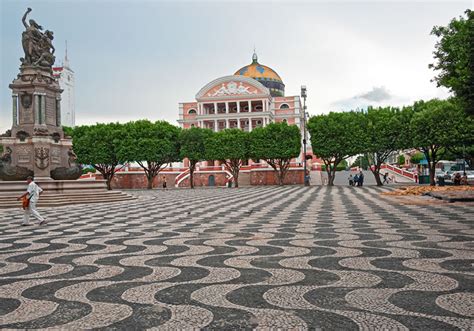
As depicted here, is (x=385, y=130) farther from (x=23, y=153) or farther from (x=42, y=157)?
(x=23, y=153)

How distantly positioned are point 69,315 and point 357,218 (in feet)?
34.3

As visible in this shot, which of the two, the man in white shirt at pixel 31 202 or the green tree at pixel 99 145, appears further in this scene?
the green tree at pixel 99 145

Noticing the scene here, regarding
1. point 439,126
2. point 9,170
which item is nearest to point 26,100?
point 9,170

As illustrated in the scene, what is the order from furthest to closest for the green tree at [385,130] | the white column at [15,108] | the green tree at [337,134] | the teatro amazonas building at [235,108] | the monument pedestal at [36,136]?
1. the teatro amazonas building at [235,108]
2. the green tree at [337,134]
3. the green tree at [385,130]
4. the white column at [15,108]
5. the monument pedestal at [36,136]

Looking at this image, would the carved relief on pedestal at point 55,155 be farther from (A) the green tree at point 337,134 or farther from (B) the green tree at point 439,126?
(A) the green tree at point 337,134

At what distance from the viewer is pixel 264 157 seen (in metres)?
51.4

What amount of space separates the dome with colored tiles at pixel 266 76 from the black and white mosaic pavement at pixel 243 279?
9389cm

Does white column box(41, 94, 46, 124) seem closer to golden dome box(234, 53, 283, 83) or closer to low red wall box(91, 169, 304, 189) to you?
low red wall box(91, 169, 304, 189)

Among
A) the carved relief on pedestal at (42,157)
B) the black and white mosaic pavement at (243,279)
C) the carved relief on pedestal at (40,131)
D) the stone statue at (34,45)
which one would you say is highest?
the stone statue at (34,45)

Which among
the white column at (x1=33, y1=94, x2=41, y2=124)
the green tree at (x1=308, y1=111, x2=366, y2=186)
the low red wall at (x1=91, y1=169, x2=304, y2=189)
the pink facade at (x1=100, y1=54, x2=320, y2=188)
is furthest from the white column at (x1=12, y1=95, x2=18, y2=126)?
the pink facade at (x1=100, y1=54, x2=320, y2=188)

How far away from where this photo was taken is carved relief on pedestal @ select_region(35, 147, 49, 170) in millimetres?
23000

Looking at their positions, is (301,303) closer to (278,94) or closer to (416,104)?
(416,104)

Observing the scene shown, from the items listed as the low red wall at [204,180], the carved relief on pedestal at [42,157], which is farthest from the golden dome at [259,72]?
the carved relief on pedestal at [42,157]

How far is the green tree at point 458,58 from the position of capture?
11.9 meters
